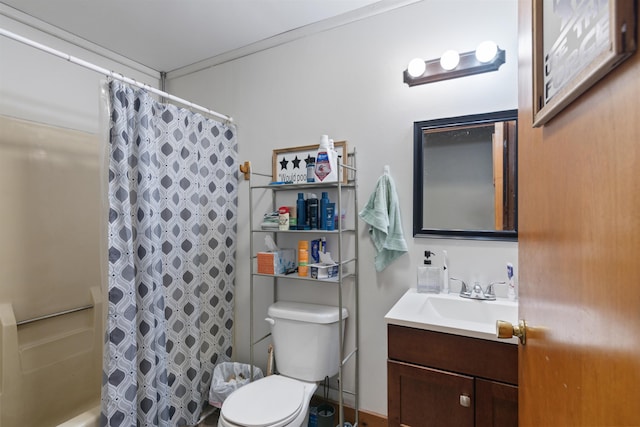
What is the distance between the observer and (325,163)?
178 cm

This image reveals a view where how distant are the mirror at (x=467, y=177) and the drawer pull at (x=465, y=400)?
0.75 metres

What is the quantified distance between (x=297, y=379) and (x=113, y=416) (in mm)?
901

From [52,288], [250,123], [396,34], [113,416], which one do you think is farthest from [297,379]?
[396,34]

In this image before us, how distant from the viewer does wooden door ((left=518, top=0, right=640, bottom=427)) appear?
361 millimetres

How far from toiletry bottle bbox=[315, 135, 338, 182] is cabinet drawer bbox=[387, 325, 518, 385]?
0.86 meters

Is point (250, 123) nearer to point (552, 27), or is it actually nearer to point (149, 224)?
point (149, 224)

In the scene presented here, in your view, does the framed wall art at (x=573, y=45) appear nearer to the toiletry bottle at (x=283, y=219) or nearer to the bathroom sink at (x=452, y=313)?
the bathroom sink at (x=452, y=313)

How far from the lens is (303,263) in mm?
1873

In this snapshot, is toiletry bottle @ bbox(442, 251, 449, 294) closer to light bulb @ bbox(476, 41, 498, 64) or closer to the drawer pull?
the drawer pull

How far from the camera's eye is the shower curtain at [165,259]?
1536 millimetres

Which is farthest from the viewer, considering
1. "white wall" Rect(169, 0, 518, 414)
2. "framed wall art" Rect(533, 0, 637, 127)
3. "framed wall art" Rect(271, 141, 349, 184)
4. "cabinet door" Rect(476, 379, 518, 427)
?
"framed wall art" Rect(271, 141, 349, 184)

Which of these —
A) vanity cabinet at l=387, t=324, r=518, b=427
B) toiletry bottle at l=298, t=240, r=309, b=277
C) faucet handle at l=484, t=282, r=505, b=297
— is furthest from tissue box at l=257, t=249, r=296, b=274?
faucet handle at l=484, t=282, r=505, b=297

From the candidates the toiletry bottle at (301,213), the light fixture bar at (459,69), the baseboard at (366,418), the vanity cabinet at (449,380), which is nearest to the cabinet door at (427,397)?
the vanity cabinet at (449,380)

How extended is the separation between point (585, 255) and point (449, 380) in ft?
3.22
